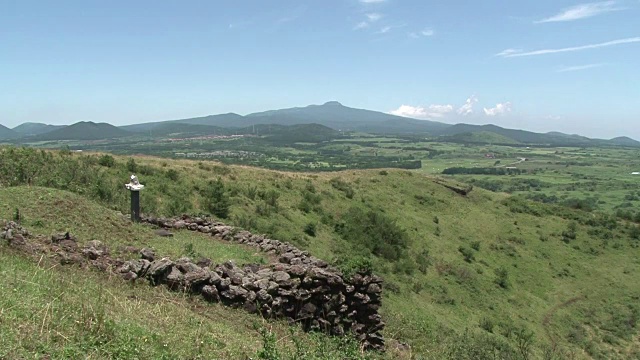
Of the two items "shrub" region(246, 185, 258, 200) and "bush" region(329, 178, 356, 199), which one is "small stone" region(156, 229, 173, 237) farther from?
Answer: "bush" region(329, 178, 356, 199)

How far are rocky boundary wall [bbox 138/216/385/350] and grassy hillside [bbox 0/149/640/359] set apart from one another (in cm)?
89

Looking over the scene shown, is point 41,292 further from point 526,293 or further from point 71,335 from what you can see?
point 526,293

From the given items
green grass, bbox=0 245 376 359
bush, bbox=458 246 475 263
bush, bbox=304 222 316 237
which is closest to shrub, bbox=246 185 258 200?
bush, bbox=304 222 316 237

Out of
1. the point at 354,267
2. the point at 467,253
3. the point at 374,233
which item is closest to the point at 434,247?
the point at 467,253


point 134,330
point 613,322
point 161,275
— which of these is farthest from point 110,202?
point 613,322

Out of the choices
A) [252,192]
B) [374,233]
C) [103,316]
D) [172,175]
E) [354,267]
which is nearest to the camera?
[103,316]

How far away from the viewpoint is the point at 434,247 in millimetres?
33844

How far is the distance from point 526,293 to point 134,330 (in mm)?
28957

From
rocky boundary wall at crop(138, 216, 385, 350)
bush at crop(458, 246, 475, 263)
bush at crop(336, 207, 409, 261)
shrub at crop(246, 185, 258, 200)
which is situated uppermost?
shrub at crop(246, 185, 258, 200)

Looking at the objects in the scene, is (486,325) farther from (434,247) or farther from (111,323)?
(111,323)

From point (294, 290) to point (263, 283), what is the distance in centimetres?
79

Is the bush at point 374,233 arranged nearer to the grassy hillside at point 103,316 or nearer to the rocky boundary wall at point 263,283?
the rocky boundary wall at point 263,283

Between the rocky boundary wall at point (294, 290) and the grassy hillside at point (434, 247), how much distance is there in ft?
2.91

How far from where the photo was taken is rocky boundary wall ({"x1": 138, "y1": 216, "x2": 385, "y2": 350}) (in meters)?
10.4
